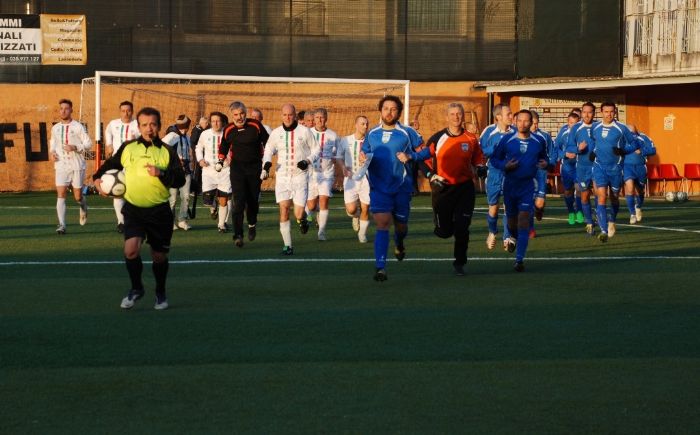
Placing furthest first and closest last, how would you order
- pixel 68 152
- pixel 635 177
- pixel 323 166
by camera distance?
pixel 635 177 < pixel 68 152 < pixel 323 166

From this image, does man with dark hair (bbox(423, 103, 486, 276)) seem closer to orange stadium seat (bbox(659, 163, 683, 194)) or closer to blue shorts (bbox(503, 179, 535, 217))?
blue shorts (bbox(503, 179, 535, 217))

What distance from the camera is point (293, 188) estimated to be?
1894 cm

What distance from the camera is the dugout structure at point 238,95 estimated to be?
35.6m

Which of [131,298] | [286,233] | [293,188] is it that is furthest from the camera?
[293,188]

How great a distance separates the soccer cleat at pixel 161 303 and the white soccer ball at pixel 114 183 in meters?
1.05

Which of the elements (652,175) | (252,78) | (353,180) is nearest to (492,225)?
(353,180)

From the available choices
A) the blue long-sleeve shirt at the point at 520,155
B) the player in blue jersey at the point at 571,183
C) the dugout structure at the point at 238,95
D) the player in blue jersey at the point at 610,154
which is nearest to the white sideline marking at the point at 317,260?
the blue long-sleeve shirt at the point at 520,155

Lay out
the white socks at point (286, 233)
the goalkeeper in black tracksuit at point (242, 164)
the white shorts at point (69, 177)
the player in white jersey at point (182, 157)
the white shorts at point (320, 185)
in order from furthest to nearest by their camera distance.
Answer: the player in white jersey at point (182, 157) → the white shorts at point (69, 177) → the white shorts at point (320, 185) → the goalkeeper in black tracksuit at point (242, 164) → the white socks at point (286, 233)

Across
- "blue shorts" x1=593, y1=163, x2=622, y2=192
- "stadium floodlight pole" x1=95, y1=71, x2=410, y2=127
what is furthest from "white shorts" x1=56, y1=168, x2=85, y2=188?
"stadium floodlight pole" x1=95, y1=71, x2=410, y2=127

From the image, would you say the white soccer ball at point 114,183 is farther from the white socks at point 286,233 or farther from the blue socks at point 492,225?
the blue socks at point 492,225

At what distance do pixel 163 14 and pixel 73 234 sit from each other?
1660 cm

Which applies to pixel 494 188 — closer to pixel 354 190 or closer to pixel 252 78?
pixel 354 190

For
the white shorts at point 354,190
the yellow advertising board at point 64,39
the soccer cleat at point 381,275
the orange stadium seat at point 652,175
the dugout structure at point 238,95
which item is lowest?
the orange stadium seat at point 652,175

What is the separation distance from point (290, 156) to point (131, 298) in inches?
275
